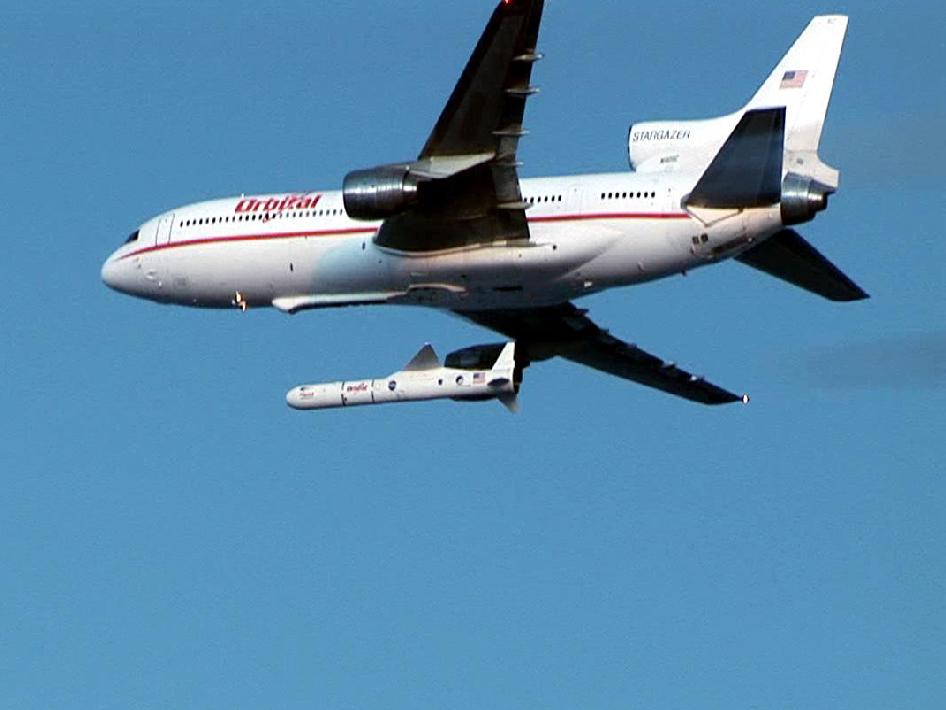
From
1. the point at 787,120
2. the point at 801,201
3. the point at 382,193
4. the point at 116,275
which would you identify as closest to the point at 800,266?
the point at 787,120

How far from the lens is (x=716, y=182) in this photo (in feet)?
232

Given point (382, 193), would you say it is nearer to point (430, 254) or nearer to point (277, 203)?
point (430, 254)

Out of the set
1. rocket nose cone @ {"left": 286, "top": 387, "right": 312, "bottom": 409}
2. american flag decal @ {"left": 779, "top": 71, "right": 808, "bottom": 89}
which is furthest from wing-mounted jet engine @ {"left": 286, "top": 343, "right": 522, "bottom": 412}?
american flag decal @ {"left": 779, "top": 71, "right": 808, "bottom": 89}

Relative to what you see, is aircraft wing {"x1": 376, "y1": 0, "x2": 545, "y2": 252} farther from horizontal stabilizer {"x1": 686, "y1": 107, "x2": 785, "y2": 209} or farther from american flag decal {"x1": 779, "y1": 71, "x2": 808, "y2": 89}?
american flag decal {"x1": 779, "y1": 71, "x2": 808, "y2": 89}

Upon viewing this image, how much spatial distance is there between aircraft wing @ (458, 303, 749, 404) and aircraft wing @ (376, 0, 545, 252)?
7699 millimetres

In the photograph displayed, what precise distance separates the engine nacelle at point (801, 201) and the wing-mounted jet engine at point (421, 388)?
11.7 m

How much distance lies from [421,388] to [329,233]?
4980 millimetres

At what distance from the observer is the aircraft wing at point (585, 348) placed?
81.4 m

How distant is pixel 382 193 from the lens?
234 ft

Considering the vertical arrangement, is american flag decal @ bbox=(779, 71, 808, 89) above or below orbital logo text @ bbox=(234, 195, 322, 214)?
above

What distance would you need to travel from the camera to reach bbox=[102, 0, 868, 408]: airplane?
70.0 m

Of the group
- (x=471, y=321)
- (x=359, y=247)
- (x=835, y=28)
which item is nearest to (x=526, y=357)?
(x=471, y=321)

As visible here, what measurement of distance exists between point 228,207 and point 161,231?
234cm

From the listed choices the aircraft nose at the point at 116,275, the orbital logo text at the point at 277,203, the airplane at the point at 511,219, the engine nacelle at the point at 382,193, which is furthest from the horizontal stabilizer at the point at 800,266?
the aircraft nose at the point at 116,275
